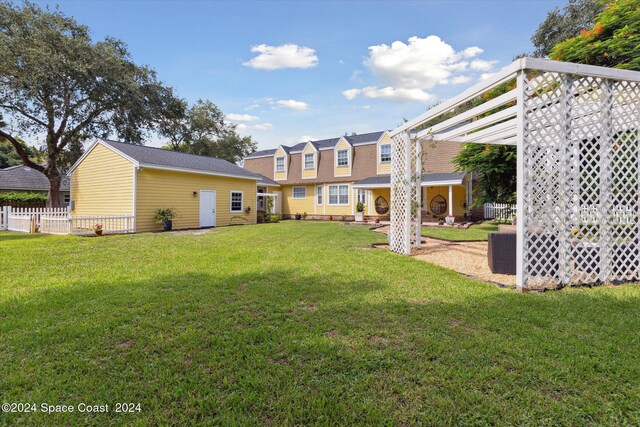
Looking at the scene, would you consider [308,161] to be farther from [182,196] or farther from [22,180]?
[22,180]

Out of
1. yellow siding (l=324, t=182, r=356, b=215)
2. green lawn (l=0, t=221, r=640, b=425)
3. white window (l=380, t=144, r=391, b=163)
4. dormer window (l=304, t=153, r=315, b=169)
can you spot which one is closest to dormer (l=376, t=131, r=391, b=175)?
white window (l=380, t=144, r=391, b=163)

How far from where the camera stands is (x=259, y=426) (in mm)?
1764

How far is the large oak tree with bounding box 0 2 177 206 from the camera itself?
52.7ft

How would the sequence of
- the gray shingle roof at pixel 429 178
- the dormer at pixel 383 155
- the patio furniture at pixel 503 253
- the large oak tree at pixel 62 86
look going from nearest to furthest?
the patio furniture at pixel 503 253
the large oak tree at pixel 62 86
the gray shingle roof at pixel 429 178
the dormer at pixel 383 155

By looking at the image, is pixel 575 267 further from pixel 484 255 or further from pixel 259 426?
pixel 259 426

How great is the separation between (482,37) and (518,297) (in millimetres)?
9255

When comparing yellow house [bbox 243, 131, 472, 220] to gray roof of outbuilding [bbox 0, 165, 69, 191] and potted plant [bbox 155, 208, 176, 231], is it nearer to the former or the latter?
potted plant [bbox 155, 208, 176, 231]

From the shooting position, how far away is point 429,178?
17.9 m

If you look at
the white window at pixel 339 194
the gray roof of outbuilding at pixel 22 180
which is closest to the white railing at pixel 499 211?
the white window at pixel 339 194

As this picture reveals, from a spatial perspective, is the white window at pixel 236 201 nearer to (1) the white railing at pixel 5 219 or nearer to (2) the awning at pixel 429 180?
(2) the awning at pixel 429 180

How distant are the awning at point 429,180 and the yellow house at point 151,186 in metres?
8.06

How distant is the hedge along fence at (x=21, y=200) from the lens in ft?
62.6

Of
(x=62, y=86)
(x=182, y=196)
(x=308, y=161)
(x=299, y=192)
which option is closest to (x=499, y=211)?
(x=308, y=161)

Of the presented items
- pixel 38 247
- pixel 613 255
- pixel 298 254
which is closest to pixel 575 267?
pixel 613 255
